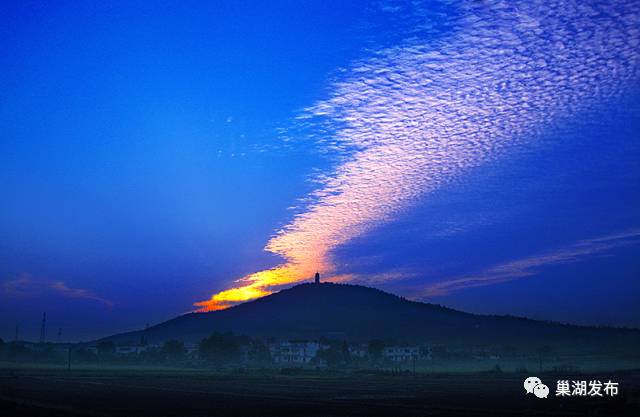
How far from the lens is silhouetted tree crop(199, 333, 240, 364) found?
565 feet

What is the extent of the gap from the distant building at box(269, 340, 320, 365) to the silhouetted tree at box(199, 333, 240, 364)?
12.3m

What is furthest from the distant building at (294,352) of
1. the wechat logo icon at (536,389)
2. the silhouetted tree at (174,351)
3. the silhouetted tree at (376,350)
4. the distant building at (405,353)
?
the wechat logo icon at (536,389)

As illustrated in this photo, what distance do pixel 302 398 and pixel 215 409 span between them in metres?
11.5

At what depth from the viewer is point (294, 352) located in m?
186

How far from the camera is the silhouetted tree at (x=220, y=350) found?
172125 millimetres

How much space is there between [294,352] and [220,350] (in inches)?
947

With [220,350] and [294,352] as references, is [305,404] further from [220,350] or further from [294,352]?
[294,352]

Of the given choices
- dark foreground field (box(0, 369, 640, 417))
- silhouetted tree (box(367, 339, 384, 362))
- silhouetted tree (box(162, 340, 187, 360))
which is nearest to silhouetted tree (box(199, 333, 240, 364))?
silhouetted tree (box(162, 340, 187, 360))

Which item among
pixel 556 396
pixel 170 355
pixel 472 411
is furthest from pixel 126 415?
pixel 170 355

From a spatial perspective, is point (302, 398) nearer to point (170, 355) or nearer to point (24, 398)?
point (24, 398)

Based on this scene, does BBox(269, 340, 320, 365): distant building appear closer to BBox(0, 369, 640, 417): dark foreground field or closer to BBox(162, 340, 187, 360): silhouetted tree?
BBox(162, 340, 187, 360): silhouetted tree

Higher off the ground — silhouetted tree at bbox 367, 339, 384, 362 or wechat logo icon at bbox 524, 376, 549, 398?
silhouetted tree at bbox 367, 339, 384, 362

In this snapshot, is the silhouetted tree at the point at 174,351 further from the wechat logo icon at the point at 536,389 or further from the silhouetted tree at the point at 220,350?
the wechat logo icon at the point at 536,389

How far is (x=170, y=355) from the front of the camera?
618ft
